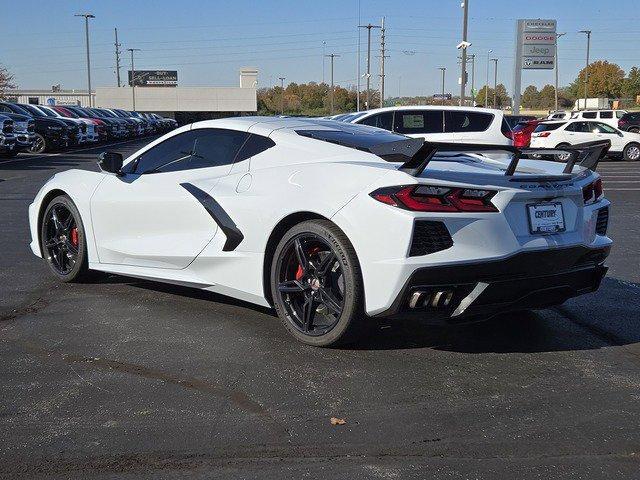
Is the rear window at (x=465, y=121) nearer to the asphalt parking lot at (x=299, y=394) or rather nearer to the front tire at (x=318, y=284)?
the asphalt parking lot at (x=299, y=394)

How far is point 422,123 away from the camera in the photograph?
15.8 metres

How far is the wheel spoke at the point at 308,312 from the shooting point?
4.68 meters

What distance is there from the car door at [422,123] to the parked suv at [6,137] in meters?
12.6

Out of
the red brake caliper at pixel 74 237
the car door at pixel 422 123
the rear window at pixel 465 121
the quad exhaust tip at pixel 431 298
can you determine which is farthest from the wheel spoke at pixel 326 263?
the rear window at pixel 465 121

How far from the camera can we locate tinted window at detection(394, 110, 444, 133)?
15672mm

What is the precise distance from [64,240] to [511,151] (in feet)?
12.6

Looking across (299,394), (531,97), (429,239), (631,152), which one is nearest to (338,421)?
(299,394)

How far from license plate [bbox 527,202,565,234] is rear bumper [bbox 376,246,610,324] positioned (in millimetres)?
127

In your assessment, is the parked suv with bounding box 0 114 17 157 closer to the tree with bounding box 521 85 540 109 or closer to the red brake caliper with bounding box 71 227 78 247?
the red brake caliper with bounding box 71 227 78 247

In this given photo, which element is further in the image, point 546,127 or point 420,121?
point 546,127

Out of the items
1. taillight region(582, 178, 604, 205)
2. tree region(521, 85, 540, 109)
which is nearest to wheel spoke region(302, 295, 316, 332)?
taillight region(582, 178, 604, 205)

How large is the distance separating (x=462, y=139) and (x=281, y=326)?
11.3 meters

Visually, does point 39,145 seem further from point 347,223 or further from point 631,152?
point 347,223

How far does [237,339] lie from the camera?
16.1ft
